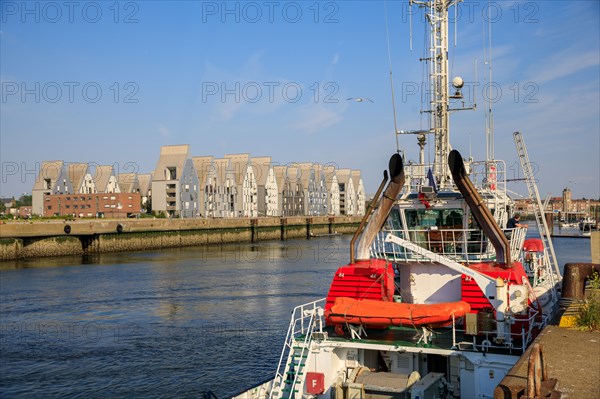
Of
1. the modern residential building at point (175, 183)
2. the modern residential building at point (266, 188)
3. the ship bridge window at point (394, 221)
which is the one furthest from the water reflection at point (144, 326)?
the modern residential building at point (266, 188)

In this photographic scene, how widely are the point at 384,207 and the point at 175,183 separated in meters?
119

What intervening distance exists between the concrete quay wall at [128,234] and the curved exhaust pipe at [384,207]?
69.8m

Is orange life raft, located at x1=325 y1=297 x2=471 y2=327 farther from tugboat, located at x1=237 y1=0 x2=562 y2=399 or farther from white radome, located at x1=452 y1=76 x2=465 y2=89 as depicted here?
white radome, located at x1=452 y1=76 x2=465 y2=89

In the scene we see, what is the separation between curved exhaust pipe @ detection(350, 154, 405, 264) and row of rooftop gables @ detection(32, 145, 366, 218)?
117373 mm

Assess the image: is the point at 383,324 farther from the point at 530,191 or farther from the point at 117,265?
the point at 117,265

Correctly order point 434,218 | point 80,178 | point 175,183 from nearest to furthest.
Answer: point 434,218 → point 175,183 → point 80,178

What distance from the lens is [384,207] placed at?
1769 cm

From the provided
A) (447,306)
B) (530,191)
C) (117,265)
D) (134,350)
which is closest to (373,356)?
(447,306)

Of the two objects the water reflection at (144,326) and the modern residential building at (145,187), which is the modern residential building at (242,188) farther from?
the water reflection at (144,326)

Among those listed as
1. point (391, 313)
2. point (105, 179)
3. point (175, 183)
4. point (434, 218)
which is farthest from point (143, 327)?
point (105, 179)

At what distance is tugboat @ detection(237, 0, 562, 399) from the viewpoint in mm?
14289

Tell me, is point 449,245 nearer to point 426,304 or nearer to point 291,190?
point 426,304

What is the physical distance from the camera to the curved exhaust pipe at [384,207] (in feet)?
56.2

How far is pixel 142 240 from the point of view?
98.9 m
